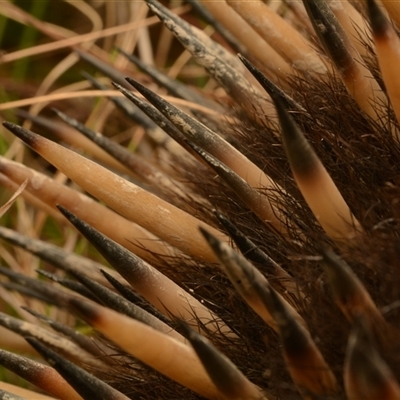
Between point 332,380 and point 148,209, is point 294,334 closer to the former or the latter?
point 332,380

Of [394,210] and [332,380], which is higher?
[394,210]

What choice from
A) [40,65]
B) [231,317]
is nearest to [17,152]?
[40,65]

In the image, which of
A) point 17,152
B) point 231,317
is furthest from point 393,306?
point 17,152

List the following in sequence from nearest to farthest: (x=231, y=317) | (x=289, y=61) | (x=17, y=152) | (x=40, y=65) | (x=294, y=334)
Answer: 1. (x=294, y=334)
2. (x=231, y=317)
3. (x=289, y=61)
4. (x=17, y=152)
5. (x=40, y=65)

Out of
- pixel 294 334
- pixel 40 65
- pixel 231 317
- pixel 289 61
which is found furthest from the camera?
pixel 40 65

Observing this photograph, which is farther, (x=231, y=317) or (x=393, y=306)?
(x=231, y=317)

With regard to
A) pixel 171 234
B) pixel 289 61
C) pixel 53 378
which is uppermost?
pixel 289 61
